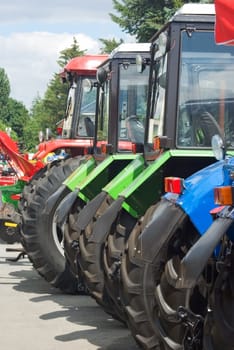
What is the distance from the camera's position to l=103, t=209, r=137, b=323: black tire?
6.74 m

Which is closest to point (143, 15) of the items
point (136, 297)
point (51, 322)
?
point (51, 322)

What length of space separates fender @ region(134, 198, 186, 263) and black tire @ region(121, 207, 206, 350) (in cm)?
3

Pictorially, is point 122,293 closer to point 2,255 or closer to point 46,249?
point 46,249

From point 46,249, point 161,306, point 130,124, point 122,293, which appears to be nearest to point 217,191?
point 161,306

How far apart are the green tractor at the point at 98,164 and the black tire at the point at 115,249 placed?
108 cm

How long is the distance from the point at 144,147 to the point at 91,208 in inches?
28.0

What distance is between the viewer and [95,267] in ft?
24.3

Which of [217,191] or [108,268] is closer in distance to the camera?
[217,191]

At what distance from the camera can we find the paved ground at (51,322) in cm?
724

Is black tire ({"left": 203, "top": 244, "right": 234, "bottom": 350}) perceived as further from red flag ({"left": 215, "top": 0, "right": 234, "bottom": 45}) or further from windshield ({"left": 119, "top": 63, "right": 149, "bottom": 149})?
windshield ({"left": 119, "top": 63, "right": 149, "bottom": 149})

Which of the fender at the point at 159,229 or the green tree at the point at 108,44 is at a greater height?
the green tree at the point at 108,44

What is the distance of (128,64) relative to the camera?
9180 millimetres

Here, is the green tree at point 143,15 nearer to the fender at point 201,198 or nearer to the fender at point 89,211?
the fender at point 89,211

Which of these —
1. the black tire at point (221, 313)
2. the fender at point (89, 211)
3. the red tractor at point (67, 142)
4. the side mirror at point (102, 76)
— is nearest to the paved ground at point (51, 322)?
the fender at point (89, 211)
